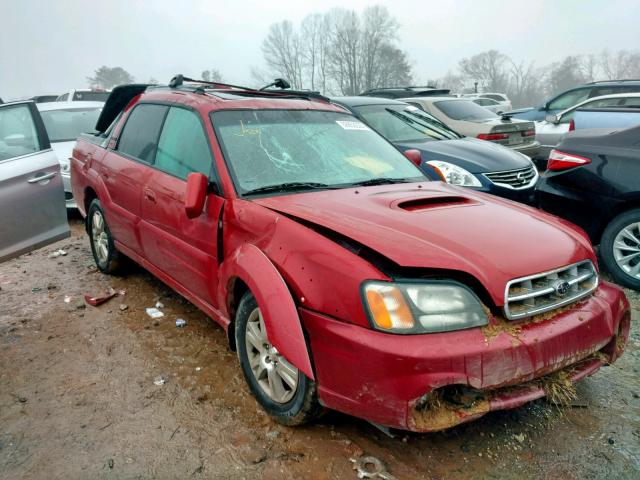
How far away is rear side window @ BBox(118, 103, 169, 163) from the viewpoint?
379cm

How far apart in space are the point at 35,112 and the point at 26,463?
2.82 m

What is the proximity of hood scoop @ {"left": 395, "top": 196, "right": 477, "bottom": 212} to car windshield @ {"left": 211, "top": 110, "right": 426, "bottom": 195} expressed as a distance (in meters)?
0.44

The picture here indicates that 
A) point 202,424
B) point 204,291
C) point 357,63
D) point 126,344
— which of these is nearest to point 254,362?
point 202,424

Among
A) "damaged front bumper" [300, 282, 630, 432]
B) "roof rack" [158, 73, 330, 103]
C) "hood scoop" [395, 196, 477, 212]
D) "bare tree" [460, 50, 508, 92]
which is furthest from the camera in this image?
"bare tree" [460, 50, 508, 92]

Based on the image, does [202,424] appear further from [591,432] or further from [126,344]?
[591,432]

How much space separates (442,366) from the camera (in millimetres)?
1952

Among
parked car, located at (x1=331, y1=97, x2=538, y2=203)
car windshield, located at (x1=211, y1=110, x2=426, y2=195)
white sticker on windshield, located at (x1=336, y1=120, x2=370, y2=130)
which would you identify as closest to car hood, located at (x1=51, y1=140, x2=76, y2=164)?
parked car, located at (x1=331, y1=97, x2=538, y2=203)

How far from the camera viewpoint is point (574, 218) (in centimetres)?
460

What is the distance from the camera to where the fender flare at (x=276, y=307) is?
217cm

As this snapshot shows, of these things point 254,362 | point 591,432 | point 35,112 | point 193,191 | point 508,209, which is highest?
point 35,112

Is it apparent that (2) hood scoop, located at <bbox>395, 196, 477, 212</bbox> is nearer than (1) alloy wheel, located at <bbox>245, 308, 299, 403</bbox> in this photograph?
No

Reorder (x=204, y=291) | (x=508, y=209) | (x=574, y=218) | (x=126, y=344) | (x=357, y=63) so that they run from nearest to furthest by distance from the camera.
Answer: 1. (x=508, y=209)
2. (x=204, y=291)
3. (x=126, y=344)
4. (x=574, y=218)
5. (x=357, y=63)

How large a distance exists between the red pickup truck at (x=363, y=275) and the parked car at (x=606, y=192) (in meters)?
1.94

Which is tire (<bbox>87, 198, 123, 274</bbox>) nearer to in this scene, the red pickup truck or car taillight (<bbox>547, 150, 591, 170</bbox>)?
the red pickup truck
